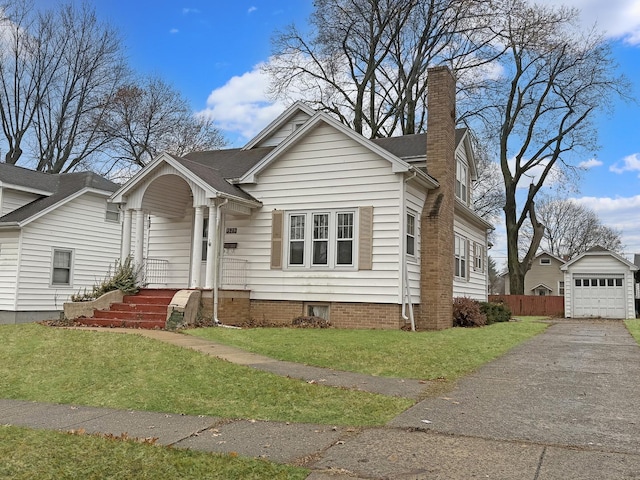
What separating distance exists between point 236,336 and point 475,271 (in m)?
13.3

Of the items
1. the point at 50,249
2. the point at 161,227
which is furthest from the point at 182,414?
the point at 50,249

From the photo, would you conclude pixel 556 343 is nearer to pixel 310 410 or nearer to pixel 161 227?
pixel 310 410

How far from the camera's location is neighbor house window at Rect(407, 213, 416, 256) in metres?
15.6

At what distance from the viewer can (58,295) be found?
21.6 metres

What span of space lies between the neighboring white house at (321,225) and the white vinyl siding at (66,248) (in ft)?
18.8

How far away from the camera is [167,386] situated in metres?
7.43

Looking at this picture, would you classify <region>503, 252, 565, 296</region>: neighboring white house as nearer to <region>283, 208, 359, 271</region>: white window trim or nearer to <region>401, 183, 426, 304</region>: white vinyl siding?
<region>401, 183, 426, 304</region>: white vinyl siding

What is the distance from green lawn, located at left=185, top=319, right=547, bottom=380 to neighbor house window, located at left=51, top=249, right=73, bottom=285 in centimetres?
Result: 1080

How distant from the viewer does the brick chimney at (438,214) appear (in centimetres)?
1591

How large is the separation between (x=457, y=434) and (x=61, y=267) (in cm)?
1998

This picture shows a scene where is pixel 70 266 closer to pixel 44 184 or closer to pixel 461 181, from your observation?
pixel 44 184

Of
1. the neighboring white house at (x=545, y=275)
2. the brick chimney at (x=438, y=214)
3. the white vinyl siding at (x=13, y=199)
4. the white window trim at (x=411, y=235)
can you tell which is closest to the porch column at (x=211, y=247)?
the white window trim at (x=411, y=235)

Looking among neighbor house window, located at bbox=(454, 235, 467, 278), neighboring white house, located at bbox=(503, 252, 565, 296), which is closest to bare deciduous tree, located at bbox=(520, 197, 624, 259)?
neighboring white house, located at bbox=(503, 252, 565, 296)

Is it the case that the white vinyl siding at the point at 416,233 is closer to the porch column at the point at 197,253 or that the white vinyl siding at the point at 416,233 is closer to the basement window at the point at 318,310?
the basement window at the point at 318,310
